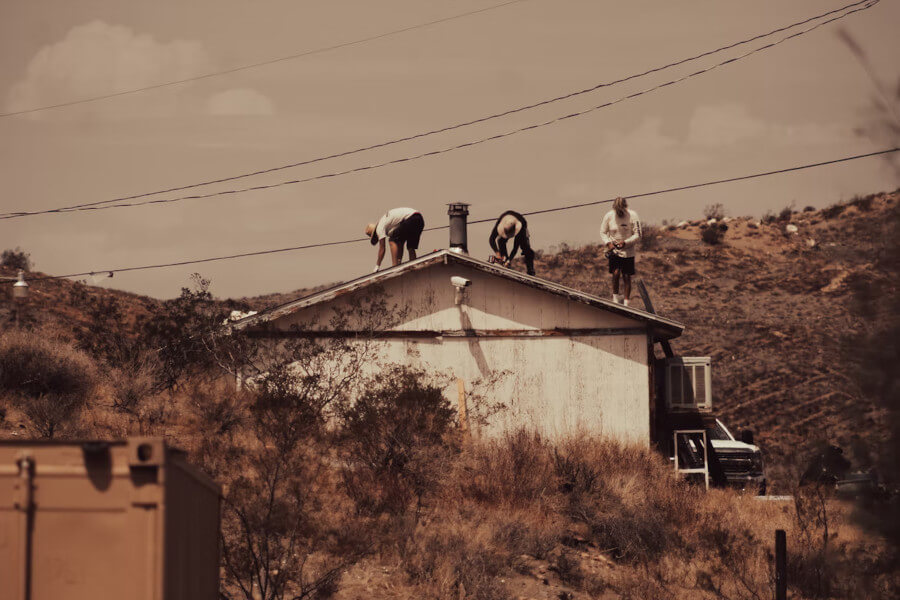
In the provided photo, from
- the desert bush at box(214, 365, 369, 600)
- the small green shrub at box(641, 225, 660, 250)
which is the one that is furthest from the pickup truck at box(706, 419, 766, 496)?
the small green shrub at box(641, 225, 660, 250)

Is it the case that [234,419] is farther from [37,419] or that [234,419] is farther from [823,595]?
[823,595]

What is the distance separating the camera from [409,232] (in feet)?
75.0

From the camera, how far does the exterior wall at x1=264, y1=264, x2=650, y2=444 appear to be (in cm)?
2138

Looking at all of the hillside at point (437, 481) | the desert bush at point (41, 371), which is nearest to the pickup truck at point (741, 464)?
the hillside at point (437, 481)

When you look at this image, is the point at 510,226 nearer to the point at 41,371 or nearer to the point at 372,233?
the point at 372,233

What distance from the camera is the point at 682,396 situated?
21.9 m

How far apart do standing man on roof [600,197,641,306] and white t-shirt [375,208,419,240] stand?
407 cm

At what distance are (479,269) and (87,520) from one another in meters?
15.5

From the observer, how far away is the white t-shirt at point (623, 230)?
71.3ft

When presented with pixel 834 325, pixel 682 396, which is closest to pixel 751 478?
pixel 682 396

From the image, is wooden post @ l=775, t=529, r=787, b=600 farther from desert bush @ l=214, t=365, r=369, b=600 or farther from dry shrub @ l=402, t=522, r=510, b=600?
desert bush @ l=214, t=365, r=369, b=600

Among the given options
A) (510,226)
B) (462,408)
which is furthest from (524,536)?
(510,226)

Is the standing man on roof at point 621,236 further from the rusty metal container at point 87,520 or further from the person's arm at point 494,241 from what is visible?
the rusty metal container at point 87,520

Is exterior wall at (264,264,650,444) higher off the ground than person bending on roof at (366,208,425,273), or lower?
lower
